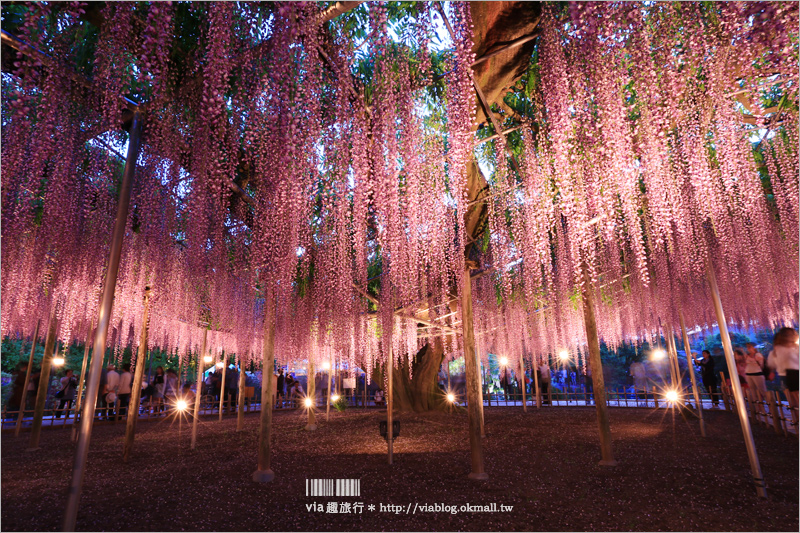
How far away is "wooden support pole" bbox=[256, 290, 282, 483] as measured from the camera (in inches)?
188

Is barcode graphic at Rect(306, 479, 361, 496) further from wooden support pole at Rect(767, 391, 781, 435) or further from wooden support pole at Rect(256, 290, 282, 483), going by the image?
wooden support pole at Rect(767, 391, 781, 435)

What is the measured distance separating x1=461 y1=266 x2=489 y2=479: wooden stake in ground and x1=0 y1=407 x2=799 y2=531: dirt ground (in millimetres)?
235

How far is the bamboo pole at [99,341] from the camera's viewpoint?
2.82 m

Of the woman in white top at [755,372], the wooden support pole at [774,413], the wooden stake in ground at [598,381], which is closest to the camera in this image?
the wooden stake in ground at [598,381]

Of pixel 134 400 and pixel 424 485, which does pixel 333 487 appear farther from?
pixel 134 400

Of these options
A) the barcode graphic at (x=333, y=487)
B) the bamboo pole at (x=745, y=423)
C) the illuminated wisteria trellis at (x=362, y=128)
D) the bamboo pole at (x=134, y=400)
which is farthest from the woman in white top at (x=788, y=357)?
the bamboo pole at (x=134, y=400)

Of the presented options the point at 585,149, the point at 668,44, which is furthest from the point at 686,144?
the point at 668,44

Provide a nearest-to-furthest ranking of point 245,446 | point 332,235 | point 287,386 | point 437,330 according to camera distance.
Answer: point 332,235, point 245,446, point 437,330, point 287,386

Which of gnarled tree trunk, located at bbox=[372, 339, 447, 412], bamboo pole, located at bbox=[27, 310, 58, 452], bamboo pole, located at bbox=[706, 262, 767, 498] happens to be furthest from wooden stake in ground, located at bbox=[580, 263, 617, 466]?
bamboo pole, located at bbox=[27, 310, 58, 452]

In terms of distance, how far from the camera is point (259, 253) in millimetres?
5344

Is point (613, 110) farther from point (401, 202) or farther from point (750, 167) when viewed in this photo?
point (750, 167)

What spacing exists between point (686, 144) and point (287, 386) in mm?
19594

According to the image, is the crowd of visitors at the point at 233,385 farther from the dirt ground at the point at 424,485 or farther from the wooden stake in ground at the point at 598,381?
the wooden stake in ground at the point at 598,381

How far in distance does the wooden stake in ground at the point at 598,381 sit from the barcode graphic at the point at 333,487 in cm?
323
